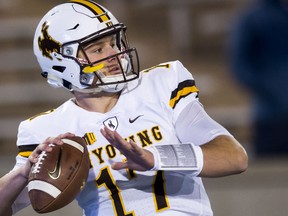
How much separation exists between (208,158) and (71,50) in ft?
2.20

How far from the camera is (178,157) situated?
3.15m

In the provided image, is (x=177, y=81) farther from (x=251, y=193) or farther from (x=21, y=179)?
(x=251, y=193)

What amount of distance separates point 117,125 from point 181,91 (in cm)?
24

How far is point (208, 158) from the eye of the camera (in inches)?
126

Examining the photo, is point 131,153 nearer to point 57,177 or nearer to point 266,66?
point 57,177

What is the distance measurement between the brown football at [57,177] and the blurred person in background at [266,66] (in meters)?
2.02

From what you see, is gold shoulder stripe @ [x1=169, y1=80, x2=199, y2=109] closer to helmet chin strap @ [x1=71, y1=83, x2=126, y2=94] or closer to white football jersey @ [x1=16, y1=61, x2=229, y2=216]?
white football jersey @ [x1=16, y1=61, x2=229, y2=216]

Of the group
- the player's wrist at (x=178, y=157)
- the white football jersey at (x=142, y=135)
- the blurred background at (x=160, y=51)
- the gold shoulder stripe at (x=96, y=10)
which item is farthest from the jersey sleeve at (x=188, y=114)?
the blurred background at (x=160, y=51)

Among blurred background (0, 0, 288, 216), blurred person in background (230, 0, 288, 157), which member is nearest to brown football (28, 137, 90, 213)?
blurred person in background (230, 0, 288, 157)

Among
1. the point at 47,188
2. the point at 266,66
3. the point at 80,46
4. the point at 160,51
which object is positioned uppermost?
the point at 80,46

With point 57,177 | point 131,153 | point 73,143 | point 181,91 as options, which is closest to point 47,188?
point 57,177

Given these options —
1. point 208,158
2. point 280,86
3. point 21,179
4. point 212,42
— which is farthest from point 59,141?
point 212,42

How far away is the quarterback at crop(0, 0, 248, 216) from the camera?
3.30 metres

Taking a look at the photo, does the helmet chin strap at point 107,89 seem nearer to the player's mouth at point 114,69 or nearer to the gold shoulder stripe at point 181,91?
the player's mouth at point 114,69
